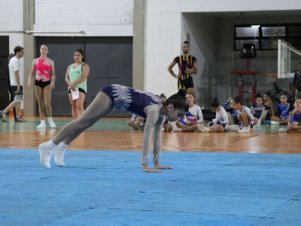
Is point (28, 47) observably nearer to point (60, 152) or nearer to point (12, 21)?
point (12, 21)

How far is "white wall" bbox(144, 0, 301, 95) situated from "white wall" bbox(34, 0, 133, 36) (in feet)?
2.60

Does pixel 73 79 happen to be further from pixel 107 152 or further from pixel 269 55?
pixel 269 55

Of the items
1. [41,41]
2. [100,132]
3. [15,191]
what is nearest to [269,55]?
[41,41]

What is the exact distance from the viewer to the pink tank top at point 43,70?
15.5 m

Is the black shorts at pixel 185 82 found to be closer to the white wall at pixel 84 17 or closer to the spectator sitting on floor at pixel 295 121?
the spectator sitting on floor at pixel 295 121

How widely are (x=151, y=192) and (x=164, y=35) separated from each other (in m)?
16.6

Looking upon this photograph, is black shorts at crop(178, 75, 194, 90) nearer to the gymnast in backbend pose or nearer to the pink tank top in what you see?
the pink tank top

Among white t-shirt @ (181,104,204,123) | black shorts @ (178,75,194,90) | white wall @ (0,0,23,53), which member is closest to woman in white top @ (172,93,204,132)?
white t-shirt @ (181,104,204,123)

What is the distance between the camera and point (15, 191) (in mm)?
6059

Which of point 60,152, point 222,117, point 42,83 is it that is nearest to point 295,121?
point 222,117

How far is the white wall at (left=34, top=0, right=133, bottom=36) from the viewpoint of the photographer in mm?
22797

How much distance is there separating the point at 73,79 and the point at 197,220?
10.5 m

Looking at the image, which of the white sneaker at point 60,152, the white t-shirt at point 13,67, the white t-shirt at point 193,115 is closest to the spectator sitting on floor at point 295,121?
the white t-shirt at point 193,115

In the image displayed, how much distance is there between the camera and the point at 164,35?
73.3 ft
